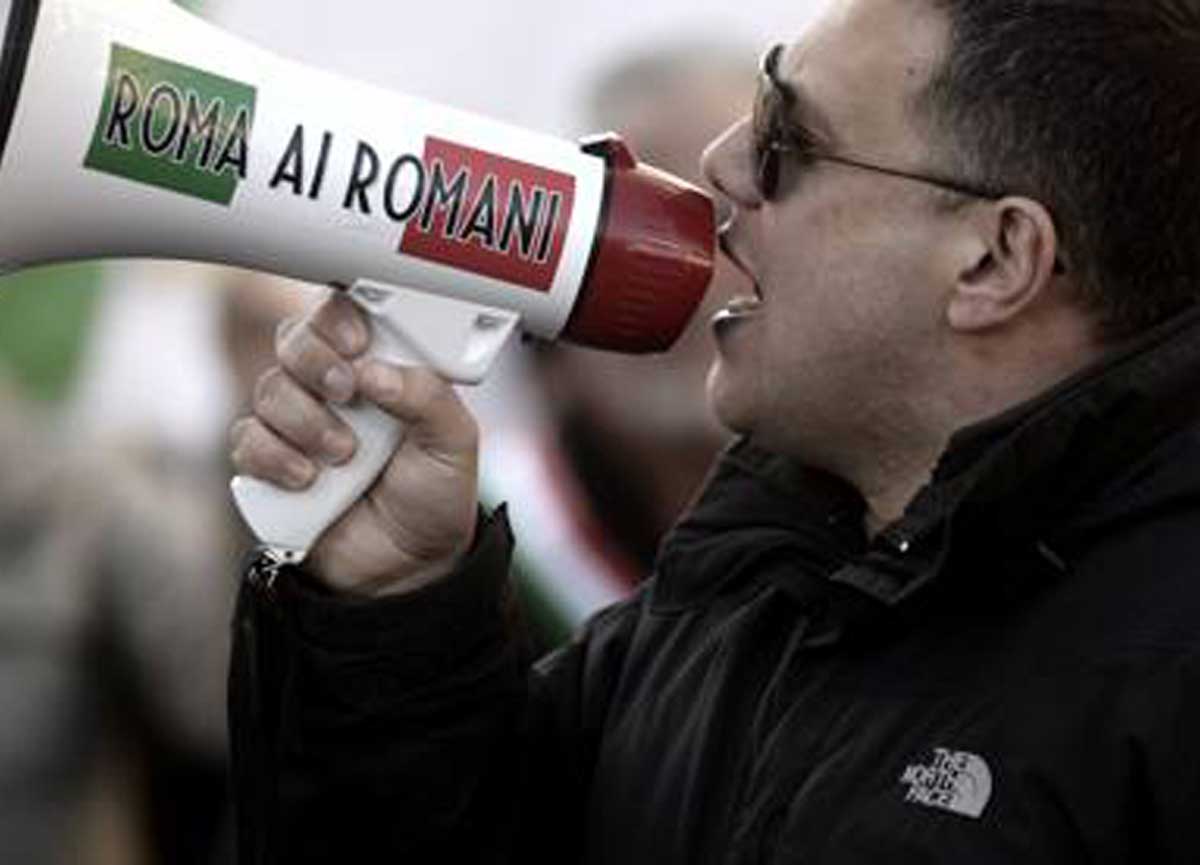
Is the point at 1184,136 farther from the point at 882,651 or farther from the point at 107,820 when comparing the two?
the point at 107,820

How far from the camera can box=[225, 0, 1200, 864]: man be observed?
2.33m

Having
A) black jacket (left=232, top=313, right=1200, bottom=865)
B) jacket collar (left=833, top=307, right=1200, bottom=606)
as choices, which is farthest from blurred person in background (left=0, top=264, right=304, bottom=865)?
jacket collar (left=833, top=307, right=1200, bottom=606)

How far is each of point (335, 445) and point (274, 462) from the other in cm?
6

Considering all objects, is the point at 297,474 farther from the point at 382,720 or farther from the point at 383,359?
the point at 382,720

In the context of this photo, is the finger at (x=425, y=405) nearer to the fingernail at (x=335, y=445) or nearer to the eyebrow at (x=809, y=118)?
the fingernail at (x=335, y=445)

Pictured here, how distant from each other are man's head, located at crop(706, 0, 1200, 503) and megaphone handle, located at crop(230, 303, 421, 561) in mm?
316

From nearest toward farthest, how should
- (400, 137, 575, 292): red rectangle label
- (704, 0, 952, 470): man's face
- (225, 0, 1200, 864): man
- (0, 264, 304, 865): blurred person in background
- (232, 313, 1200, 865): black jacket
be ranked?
1. (232, 313, 1200, 865): black jacket
2. (225, 0, 1200, 864): man
3. (400, 137, 575, 292): red rectangle label
4. (704, 0, 952, 470): man's face
5. (0, 264, 304, 865): blurred person in background

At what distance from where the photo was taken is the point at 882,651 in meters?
2.39

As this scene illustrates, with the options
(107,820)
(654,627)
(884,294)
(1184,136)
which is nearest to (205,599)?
(107,820)

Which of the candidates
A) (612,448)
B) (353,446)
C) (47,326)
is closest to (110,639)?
(47,326)

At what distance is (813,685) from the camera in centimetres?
241

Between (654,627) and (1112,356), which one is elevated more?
(1112,356)

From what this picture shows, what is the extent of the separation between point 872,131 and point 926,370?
0.74 ft

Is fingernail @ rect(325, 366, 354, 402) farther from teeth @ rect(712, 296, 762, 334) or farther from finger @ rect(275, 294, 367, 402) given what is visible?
teeth @ rect(712, 296, 762, 334)
